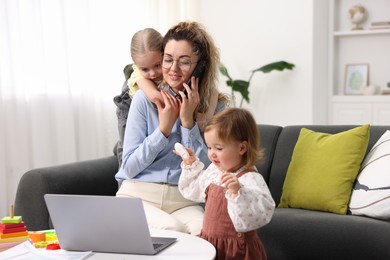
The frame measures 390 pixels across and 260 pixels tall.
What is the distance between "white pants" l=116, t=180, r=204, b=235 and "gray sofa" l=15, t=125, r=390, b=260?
52cm

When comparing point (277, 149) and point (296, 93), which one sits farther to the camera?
point (296, 93)

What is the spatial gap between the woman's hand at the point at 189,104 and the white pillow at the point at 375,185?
0.93m

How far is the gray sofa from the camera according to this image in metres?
2.64

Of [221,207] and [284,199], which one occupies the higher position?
[221,207]

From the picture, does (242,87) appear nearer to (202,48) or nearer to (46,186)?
(46,186)

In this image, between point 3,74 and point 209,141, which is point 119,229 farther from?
point 3,74

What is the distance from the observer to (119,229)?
177 centimetres

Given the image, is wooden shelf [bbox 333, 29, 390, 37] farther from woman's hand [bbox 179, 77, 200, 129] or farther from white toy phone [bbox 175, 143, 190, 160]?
white toy phone [bbox 175, 143, 190, 160]

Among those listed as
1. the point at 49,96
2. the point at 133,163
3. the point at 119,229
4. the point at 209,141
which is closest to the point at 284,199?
the point at 133,163

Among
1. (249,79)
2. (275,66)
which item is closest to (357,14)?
(275,66)

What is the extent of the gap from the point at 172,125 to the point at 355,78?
3562 mm

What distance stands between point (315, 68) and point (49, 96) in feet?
7.84

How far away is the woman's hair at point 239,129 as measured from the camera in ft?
6.40

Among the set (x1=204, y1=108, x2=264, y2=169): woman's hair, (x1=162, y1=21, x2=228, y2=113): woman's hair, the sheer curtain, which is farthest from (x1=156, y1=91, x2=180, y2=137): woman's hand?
the sheer curtain
